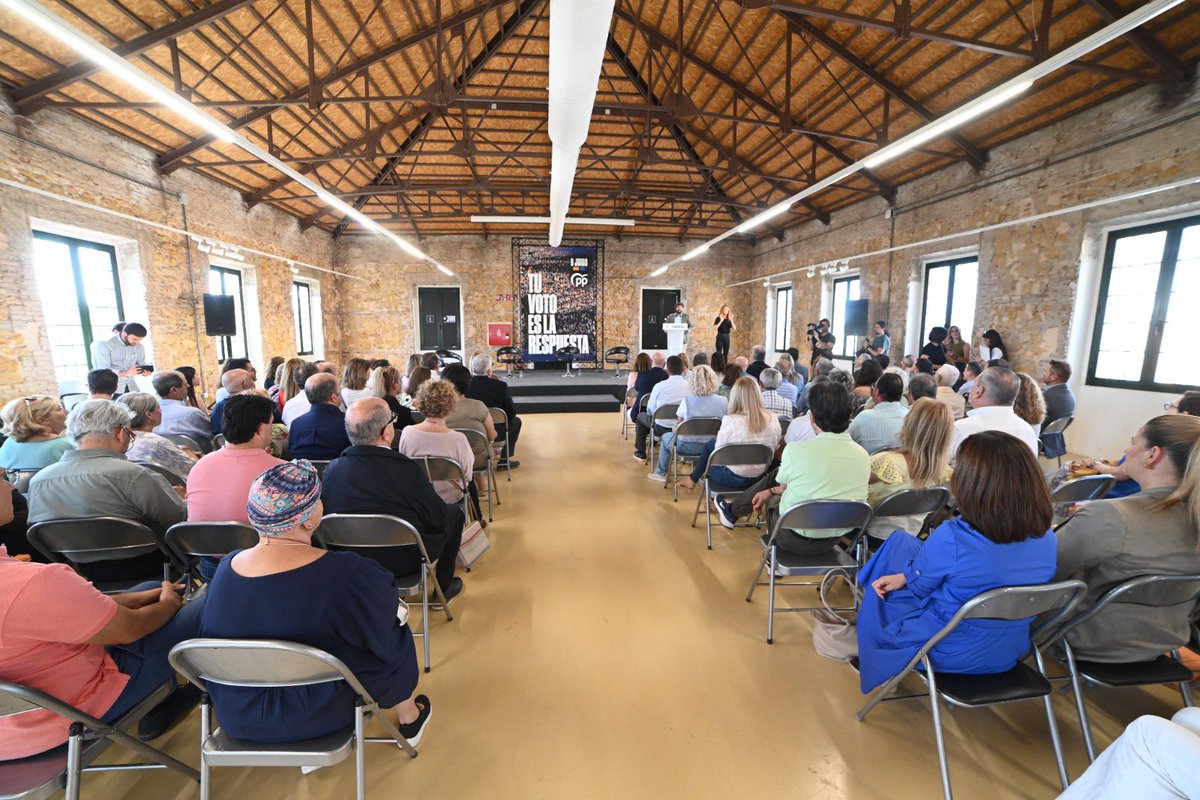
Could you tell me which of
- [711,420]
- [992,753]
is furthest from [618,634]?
[711,420]

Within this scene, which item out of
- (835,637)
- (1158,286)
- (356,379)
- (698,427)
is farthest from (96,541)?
(1158,286)

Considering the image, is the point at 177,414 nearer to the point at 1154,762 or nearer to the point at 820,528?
the point at 820,528

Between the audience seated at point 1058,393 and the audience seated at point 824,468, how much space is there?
3.64 m

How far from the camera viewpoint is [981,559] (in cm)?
158

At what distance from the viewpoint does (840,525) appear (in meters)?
2.48

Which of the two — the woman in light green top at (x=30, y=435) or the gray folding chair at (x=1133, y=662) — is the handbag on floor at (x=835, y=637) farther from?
the woman in light green top at (x=30, y=435)

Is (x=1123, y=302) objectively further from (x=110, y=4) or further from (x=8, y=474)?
(x=110, y=4)

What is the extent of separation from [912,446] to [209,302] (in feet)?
33.8

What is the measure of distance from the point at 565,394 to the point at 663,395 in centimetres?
547

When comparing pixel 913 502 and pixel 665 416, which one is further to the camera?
pixel 665 416

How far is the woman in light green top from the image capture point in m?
2.61

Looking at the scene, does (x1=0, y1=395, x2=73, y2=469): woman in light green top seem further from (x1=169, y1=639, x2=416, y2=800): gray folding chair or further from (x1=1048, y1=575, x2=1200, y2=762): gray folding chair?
(x1=1048, y1=575, x2=1200, y2=762): gray folding chair

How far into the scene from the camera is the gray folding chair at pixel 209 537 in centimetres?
204

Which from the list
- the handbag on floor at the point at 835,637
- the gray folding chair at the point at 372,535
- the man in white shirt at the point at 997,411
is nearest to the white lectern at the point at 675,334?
the man in white shirt at the point at 997,411
